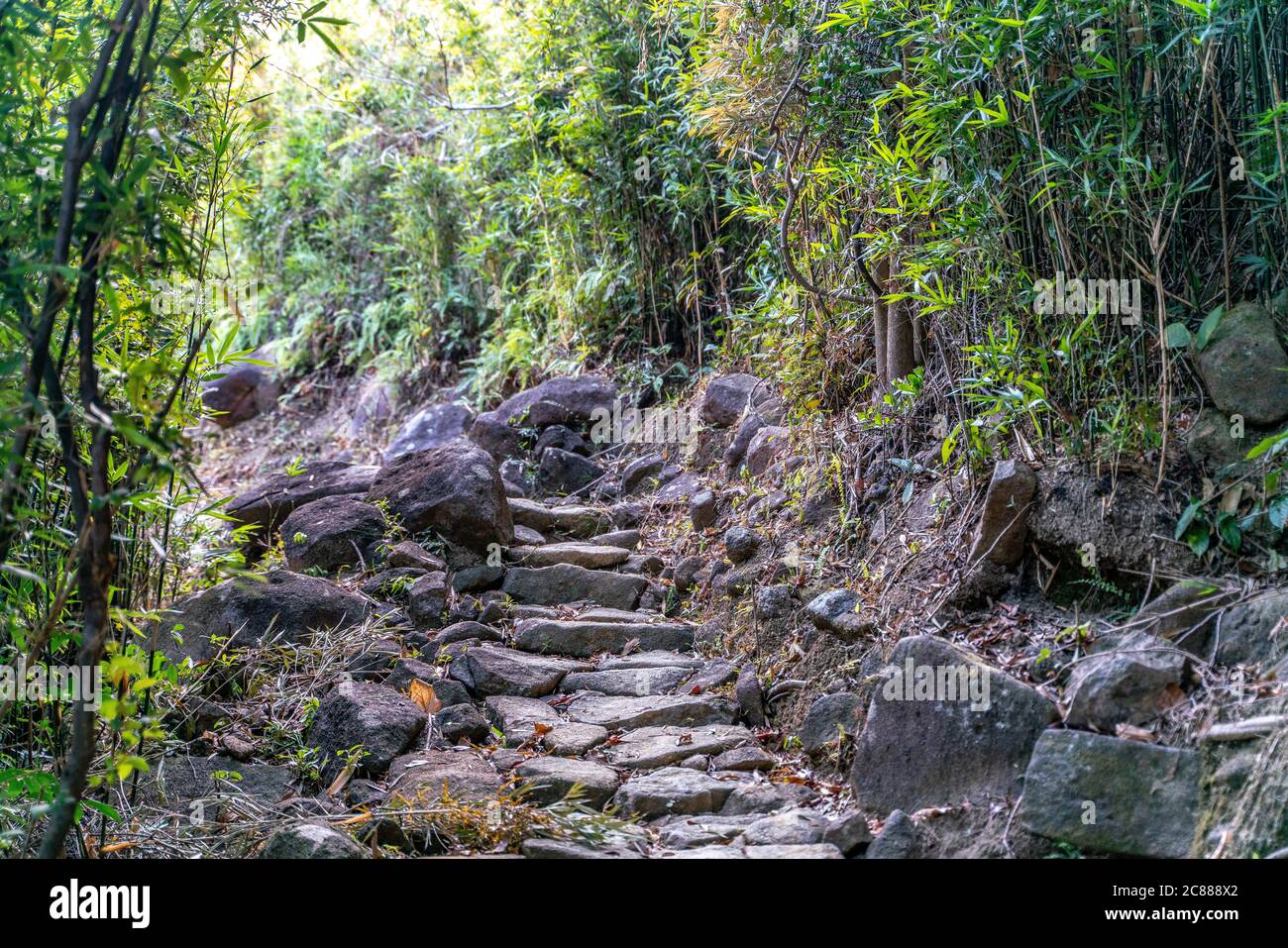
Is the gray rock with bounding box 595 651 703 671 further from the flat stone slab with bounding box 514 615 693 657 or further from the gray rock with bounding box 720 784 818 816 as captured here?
the gray rock with bounding box 720 784 818 816

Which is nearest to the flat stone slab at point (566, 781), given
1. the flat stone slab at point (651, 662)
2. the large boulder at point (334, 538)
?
the flat stone slab at point (651, 662)

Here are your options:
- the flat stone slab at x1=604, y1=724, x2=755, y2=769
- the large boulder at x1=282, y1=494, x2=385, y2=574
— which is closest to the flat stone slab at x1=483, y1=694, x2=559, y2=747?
the flat stone slab at x1=604, y1=724, x2=755, y2=769

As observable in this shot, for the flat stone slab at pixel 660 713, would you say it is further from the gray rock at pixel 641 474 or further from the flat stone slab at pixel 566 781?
the gray rock at pixel 641 474

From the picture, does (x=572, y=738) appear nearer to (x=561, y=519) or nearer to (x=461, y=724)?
(x=461, y=724)

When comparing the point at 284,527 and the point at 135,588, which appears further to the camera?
the point at 284,527

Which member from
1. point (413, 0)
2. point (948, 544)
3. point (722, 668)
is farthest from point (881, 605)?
point (413, 0)

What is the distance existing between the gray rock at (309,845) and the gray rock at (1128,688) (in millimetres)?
1916

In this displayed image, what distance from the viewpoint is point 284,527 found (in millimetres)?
5176

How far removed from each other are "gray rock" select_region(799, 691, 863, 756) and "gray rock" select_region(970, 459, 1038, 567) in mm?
673

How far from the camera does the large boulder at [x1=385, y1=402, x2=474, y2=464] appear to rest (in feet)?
26.1

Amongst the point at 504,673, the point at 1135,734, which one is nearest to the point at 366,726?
the point at 504,673

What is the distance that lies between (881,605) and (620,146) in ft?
15.1

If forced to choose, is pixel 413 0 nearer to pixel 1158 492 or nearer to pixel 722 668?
pixel 722 668

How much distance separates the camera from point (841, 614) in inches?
146
